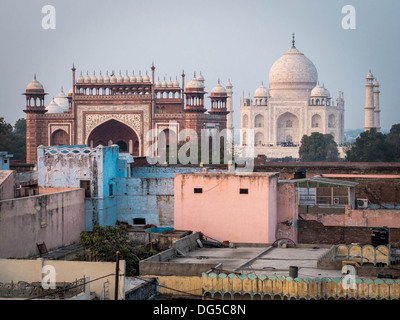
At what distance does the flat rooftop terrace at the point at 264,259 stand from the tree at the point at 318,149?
129ft

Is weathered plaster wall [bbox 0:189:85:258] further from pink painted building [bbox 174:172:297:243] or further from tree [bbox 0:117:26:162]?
tree [bbox 0:117:26:162]

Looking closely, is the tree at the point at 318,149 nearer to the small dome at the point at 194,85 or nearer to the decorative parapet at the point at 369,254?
the small dome at the point at 194,85

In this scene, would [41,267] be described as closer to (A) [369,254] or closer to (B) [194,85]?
(A) [369,254]

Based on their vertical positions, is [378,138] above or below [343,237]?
above

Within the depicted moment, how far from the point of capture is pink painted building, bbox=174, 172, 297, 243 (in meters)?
15.1

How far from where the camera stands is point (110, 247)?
12.7 metres

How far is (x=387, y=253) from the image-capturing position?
37.8ft

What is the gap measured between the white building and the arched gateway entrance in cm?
2344

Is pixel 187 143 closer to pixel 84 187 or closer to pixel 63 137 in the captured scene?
pixel 63 137

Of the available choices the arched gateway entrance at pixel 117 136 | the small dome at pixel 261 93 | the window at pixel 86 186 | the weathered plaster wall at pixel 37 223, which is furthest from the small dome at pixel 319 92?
the weathered plaster wall at pixel 37 223

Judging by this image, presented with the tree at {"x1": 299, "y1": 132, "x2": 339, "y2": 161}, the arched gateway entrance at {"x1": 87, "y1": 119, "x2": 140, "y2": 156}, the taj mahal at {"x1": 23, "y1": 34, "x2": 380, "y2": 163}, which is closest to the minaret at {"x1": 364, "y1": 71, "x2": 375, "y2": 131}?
the tree at {"x1": 299, "y1": 132, "x2": 339, "y2": 161}

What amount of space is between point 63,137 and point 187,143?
6.27 m

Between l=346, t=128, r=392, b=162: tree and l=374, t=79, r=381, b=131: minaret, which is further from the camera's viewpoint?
l=374, t=79, r=381, b=131: minaret
